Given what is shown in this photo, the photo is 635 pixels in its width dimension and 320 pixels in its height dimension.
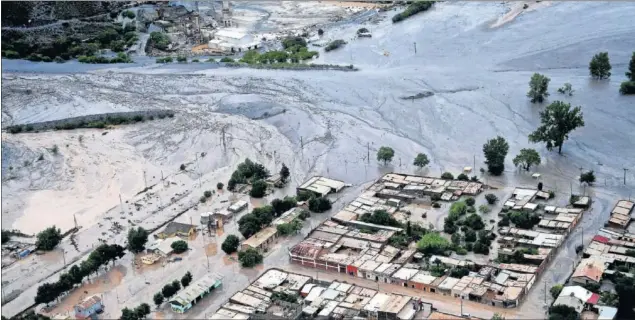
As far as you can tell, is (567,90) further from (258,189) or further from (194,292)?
(194,292)

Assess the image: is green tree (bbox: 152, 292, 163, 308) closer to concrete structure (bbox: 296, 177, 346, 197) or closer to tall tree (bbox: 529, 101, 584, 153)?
concrete structure (bbox: 296, 177, 346, 197)

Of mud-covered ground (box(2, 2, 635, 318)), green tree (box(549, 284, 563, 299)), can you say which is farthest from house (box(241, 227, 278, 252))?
green tree (box(549, 284, 563, 299))

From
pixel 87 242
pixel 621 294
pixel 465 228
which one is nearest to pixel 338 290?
pixel 465 228

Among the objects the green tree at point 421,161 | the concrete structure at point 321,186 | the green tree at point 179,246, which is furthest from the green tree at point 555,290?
the green tree at point 179,246

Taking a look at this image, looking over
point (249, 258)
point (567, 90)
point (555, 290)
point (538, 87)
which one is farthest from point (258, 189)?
point (567, 90)

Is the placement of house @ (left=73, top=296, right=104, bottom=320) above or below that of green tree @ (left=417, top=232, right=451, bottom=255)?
below

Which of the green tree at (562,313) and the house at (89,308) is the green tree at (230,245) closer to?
the house at (89,308)

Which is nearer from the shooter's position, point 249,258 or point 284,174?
point 249,258
